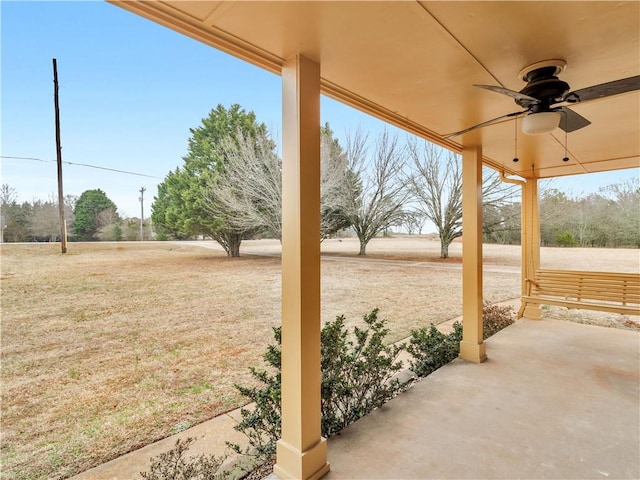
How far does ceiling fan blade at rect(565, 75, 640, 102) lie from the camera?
49.9 inches

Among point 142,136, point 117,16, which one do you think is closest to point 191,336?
point 142,136

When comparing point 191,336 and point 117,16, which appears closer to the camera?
point 117,16

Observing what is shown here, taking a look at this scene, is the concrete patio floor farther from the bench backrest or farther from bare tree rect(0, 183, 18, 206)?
bare tree rect(0, 183, 18, 206)

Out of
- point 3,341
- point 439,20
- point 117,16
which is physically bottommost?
point 3,341

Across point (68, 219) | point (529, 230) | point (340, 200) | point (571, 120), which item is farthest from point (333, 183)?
point (571, 120)

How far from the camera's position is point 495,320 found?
155 inches

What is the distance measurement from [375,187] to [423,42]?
7119 mm

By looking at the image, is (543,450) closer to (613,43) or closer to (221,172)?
(613,43)

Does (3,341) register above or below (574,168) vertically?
below

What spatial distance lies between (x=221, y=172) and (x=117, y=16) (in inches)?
147

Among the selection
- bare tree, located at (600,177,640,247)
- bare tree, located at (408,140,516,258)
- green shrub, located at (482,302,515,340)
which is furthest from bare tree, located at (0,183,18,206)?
bare tree, located at (600,177,640,247)

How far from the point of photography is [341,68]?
1409 mm

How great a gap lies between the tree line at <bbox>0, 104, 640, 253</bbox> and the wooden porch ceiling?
2798 millimetres

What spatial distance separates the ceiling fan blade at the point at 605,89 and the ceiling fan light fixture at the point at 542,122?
0.10 metres
